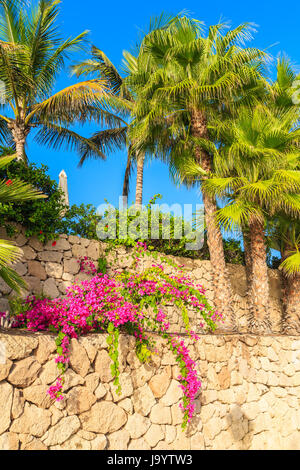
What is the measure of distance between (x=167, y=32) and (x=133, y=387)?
27.6ft

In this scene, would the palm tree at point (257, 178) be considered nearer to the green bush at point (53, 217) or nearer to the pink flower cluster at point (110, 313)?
the green bush at point (53, 217)

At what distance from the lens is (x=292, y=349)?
8859 mm

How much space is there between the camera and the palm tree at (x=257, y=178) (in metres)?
8.75

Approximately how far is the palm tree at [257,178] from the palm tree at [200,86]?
0.53 m

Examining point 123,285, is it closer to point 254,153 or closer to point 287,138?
point 254,153

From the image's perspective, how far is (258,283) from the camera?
31.5 feet

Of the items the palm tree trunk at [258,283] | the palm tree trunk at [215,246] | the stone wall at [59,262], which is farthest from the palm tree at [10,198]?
the palm tree trunk at [258,283]

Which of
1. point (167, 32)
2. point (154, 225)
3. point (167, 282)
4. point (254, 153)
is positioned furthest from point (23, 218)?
point (167, 32)

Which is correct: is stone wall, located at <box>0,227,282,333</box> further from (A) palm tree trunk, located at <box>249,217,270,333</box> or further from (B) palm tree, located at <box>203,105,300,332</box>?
(B) palm tree, located at <box>203,105,300,332</box>

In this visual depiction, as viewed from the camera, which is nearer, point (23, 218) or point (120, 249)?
point (23, 218)

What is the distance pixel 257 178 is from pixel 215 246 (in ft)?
6.17

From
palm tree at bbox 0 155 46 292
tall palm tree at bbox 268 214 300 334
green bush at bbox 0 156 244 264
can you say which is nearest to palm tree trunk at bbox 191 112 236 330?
green bush at bbox 0 156 244 264

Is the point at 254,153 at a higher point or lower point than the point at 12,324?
higher
